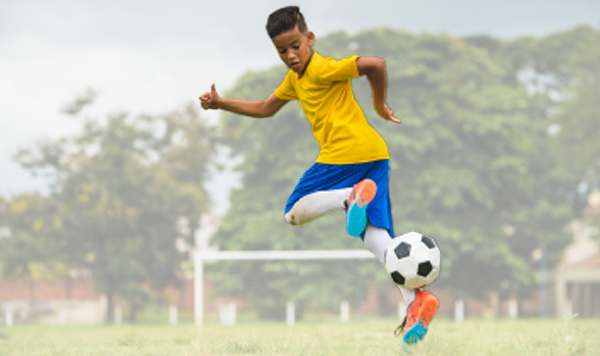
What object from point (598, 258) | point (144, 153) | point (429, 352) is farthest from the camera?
point (598, 258)

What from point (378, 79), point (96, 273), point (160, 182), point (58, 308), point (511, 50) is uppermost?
point (511, 50)

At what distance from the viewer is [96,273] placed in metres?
23.2

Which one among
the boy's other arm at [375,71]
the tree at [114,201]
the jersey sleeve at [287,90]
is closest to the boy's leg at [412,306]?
the boy's other arm at [375,71]

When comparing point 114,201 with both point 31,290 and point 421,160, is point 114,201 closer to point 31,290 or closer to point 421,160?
point 31,290

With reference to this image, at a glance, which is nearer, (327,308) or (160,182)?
(327,308)

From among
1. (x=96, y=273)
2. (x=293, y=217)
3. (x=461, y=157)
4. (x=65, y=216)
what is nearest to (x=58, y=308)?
(x=96, y=273)

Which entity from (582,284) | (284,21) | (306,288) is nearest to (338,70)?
(284,21)

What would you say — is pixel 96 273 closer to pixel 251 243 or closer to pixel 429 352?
pixel 251 243

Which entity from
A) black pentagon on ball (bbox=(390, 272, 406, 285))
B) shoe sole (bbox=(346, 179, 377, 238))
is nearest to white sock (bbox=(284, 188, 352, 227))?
shoe sole (bbox=(346, 179, 377, 238))

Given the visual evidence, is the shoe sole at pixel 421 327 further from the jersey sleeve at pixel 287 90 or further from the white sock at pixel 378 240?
the jersey sleeve at pixel 287 90

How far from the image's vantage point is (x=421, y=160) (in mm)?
20859

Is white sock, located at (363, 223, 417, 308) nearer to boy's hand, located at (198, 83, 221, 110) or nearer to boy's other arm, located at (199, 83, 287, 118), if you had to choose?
boy's other arm, located at (199, 83, 287, 118)

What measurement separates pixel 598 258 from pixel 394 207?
22318mm

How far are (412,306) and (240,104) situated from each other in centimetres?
204
